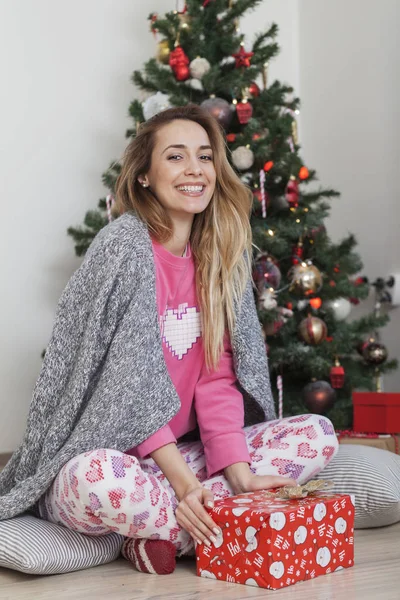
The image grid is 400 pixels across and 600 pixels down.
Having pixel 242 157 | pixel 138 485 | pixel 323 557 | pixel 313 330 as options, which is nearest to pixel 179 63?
pixel 242 157

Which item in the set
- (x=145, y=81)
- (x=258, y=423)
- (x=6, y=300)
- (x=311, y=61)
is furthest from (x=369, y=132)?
(x=258, y=423)

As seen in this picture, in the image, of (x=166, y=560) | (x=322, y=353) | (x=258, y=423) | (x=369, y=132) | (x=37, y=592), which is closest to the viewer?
(x=37, y=592)

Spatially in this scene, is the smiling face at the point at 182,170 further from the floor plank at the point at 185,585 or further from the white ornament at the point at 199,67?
the white ornament at the point at 199,67

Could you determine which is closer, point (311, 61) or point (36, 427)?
point (36, 427)

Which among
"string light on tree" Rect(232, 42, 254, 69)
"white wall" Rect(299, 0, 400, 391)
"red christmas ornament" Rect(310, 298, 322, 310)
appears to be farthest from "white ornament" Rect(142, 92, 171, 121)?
"white wall" Rect(299, 0, 400, 391)

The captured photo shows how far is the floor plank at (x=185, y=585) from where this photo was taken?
3.98 feet

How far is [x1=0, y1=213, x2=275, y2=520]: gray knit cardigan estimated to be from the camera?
4.79ft

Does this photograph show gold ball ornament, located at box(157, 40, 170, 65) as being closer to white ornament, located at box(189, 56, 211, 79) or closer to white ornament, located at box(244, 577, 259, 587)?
white ornament, located at box(189, 56, 211, 79)

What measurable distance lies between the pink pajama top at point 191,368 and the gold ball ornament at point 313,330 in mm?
861

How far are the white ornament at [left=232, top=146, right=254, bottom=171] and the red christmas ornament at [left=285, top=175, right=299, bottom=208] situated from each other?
0.15 m

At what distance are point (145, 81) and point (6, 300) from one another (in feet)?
2.77

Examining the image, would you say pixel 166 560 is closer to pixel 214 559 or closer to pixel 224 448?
pixel 214 559

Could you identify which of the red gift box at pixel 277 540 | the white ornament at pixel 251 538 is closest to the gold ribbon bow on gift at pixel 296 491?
the red gift box at pixel 277 540

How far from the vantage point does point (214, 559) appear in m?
1.33
